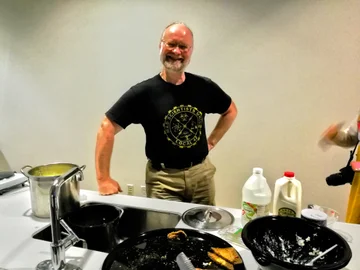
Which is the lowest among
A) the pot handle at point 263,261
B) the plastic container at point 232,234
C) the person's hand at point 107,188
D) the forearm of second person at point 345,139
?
the plastic container at point 232,234

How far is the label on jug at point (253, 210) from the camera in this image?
1125 millimetres

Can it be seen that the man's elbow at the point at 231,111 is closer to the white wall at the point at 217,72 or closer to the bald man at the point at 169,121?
the bald man at the point at 169,121

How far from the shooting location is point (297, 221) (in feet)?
3.35

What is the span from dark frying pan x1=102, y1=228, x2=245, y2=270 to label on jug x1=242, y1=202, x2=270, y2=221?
0.55 ft

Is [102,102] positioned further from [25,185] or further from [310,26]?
[310,26]

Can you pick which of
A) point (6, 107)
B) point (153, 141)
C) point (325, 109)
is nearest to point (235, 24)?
point (325, 109)

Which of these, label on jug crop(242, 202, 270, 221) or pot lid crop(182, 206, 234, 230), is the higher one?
label on jug crop(242, 202, 270, 221)

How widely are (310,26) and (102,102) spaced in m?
1.75

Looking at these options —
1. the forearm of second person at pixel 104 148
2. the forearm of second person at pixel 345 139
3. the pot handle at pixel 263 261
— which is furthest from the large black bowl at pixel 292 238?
the forearm of second person at pixel 345 139

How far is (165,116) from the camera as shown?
5.54ft

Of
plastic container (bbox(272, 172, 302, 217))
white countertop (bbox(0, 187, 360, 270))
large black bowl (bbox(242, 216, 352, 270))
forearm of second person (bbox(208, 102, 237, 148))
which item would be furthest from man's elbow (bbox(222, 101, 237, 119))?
large black bowl (bbox(242, 216, 352, 270))

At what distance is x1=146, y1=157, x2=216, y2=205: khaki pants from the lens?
5.70ft

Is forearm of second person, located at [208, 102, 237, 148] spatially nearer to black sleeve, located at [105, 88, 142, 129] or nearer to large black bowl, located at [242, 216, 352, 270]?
black sleeve, located at [105, 88, 142, 129]

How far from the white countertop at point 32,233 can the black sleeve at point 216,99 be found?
697mm
